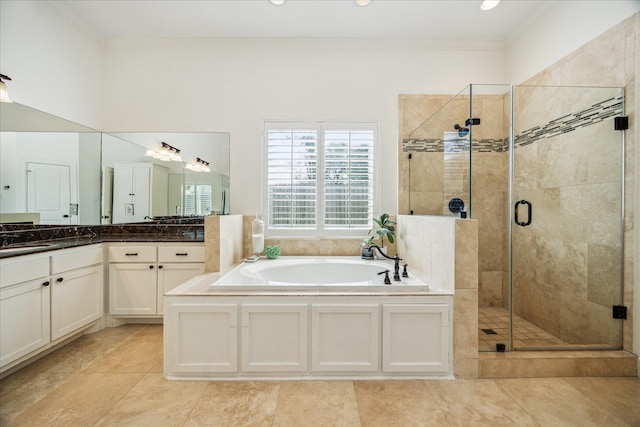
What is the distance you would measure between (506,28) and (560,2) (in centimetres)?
44

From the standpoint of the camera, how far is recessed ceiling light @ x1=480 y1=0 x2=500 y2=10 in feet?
7.75

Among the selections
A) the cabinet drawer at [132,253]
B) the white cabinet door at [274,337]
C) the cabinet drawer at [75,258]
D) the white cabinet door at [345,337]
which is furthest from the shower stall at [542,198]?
the cabinet drawer at [75,258]

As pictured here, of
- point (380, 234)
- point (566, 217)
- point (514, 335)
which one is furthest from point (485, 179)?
point (514, 335)

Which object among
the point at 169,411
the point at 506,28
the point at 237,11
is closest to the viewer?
the point at 169,411

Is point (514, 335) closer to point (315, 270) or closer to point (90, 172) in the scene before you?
point (315, 270)

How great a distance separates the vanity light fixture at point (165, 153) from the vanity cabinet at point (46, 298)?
1.00 meters

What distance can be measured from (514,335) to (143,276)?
3168 mm

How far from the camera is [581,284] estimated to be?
2160 mm

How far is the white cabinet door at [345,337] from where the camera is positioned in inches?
73.5

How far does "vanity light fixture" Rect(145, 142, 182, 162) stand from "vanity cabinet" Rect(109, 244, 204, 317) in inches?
35.3

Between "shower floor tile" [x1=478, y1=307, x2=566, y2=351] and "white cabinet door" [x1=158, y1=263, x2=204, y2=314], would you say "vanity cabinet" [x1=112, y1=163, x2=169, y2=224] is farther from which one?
"shower floor tile" [x1=478, y1=307, x2=566, y2=351]

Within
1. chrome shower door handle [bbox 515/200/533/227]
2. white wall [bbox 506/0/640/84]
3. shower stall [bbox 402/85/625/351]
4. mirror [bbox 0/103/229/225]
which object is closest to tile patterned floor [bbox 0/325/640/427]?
shower stall [bbox 402/85/625/351]

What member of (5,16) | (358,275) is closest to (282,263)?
(358,275)

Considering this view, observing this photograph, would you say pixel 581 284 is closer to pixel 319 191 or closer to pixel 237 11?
pixel 319 191
